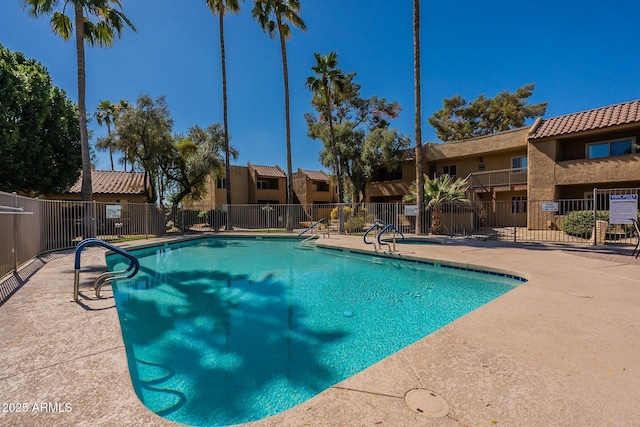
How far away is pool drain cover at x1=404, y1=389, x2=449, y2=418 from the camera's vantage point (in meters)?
2.19

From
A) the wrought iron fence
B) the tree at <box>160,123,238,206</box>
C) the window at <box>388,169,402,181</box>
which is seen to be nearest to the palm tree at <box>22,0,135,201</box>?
the wrought iron fence

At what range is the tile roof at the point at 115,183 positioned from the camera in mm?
23250

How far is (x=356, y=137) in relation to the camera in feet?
82.9

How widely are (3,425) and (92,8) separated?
57.8 feet

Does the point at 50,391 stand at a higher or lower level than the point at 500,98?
lower

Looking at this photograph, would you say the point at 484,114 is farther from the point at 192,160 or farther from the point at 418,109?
the point at 192,160

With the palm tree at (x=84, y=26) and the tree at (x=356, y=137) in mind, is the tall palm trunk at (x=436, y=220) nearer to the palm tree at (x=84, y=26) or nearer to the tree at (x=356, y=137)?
the tree at (x=356, y=137)


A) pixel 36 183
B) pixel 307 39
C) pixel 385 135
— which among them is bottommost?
pixel 36 183

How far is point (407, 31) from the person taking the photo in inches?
704

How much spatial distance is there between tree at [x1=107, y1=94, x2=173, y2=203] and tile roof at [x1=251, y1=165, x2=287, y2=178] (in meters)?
12.8

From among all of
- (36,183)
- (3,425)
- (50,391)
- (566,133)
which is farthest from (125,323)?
(566,133)

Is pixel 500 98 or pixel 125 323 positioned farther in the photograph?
pixel 500 98

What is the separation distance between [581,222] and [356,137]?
1617cm

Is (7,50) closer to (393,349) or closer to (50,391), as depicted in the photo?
(50,391)
